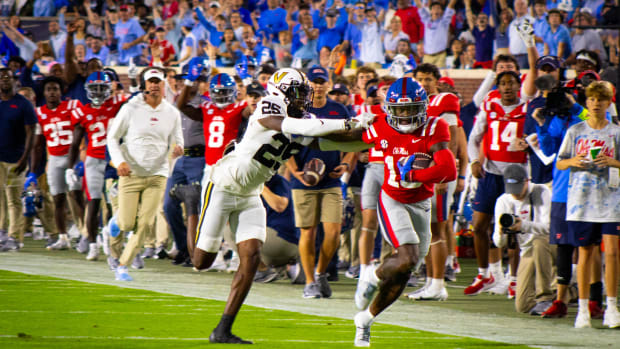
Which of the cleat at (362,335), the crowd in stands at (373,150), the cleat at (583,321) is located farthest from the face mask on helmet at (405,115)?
the cleat at (583,321)

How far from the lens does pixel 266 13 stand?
18.3m

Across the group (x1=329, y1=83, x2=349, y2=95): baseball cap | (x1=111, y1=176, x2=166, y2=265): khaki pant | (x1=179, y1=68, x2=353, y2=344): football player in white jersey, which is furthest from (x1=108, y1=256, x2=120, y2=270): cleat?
(x1=179, y1=68, x2=353, y2=344): football player in white jersey

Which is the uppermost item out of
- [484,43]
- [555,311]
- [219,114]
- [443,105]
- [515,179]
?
[484,43]

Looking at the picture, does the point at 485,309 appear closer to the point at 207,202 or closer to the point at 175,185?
the point at 207,202

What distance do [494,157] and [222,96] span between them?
10.2ft

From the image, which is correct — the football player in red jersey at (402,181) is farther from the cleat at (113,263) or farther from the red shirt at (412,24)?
the red shirt at (412,24)

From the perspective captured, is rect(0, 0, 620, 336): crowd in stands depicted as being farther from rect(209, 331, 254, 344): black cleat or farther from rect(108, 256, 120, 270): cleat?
rect(209, 331, 254, 344): black cleat

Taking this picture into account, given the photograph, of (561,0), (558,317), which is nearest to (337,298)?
(558,317)

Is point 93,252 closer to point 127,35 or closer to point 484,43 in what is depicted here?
point 484,43

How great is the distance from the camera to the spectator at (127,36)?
19453 mm

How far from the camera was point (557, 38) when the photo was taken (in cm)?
1475

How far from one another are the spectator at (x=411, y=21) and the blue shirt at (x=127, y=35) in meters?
5.89

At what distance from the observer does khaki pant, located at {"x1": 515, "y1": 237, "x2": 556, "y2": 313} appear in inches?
322

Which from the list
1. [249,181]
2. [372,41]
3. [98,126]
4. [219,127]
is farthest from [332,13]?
[249,181]
